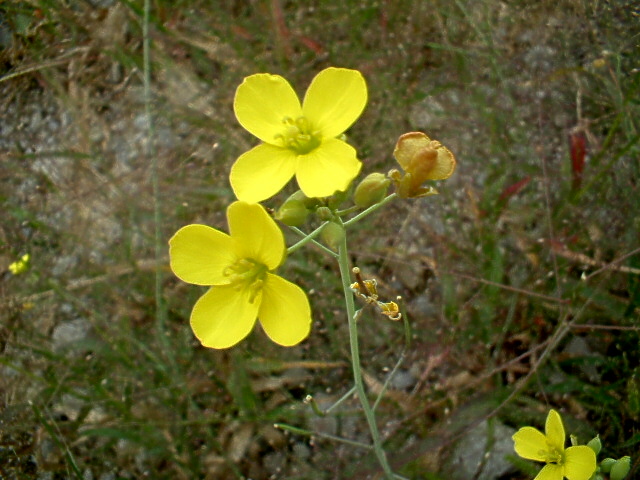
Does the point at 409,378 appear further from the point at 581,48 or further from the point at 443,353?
the point at 581,48

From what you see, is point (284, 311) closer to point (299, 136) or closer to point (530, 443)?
point (299, 136)

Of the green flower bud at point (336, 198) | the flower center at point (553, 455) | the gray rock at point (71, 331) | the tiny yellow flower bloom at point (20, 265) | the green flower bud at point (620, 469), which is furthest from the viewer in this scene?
the gray rock at point (71, 331)

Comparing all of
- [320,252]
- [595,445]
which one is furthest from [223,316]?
[320,252]

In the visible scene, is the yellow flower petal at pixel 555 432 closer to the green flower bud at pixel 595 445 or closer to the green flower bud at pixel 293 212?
the green flower bud at pixel 595 445

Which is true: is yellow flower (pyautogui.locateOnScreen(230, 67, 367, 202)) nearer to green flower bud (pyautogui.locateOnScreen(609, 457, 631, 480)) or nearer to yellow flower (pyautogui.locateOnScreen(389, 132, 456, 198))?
yellow flower (pyautogui.locateOnScreen(389, 132, 456, 198))

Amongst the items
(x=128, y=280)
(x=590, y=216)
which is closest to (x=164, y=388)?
Answer: (x=128, y=280)

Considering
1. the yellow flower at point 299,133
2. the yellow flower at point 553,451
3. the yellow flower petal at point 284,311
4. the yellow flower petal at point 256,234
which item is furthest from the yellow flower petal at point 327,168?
the yellow flower at point 553,451

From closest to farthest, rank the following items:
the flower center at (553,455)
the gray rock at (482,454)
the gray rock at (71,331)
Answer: the flower center at (553,455) < the gray rock at (482,454) < the gray rock at (71,331)
